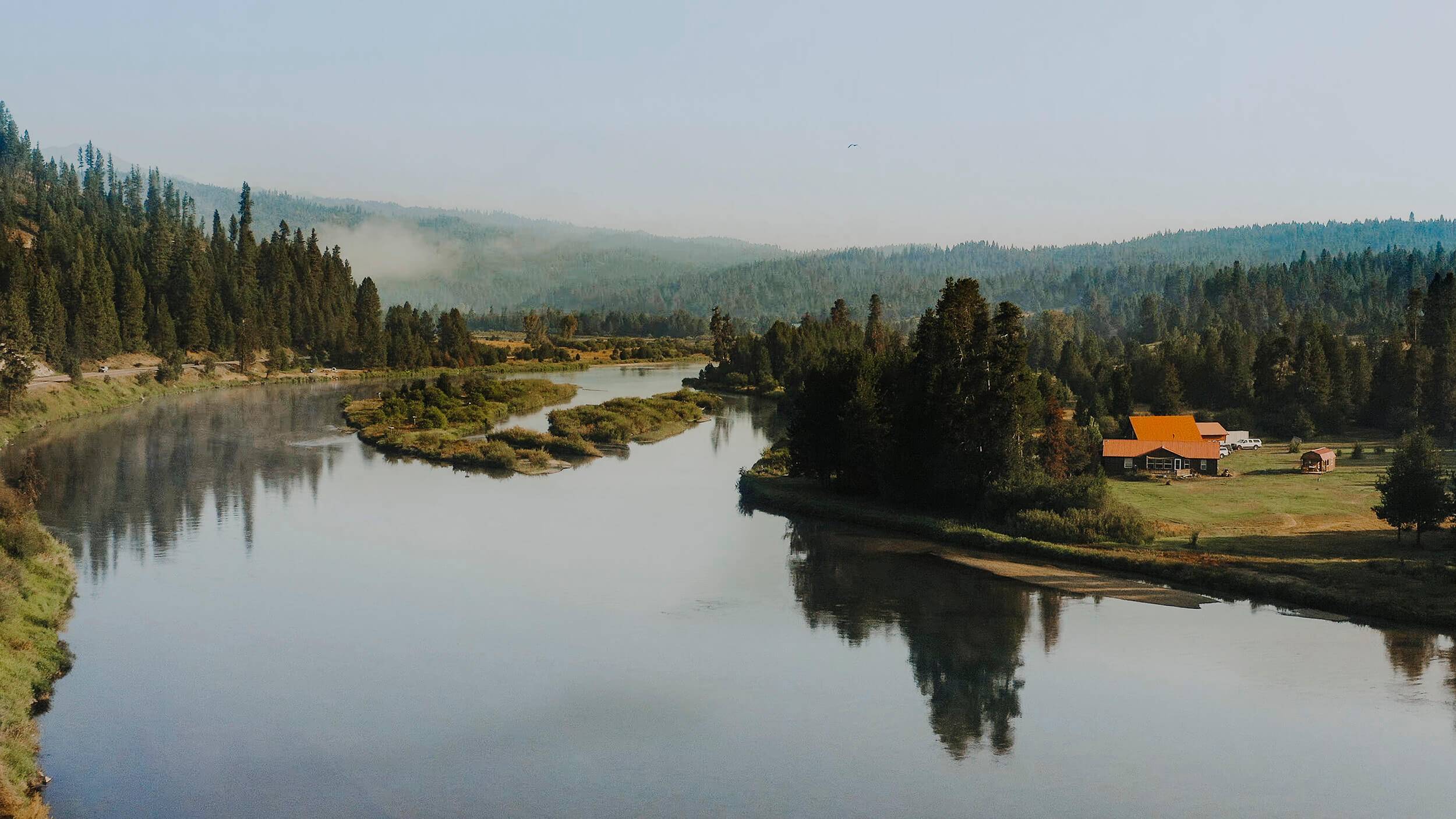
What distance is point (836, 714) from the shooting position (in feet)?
89.5

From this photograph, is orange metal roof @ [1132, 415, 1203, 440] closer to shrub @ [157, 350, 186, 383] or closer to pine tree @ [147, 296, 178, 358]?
shrub @ [157, 350, 186, 383]

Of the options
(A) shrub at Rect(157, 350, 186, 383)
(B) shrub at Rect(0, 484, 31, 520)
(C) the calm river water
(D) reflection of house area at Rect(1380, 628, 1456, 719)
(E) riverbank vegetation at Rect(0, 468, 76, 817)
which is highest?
(A) shrub at Rect(157, 350, 186, 383)

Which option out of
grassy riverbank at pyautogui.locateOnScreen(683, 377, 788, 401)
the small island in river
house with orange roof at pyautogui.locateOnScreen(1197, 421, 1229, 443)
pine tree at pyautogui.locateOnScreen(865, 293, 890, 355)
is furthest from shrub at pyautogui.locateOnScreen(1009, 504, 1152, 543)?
grassy riverbank at pyautogui.locateOnScreen(683, 377, 788, 401)

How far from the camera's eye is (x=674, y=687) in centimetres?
2889

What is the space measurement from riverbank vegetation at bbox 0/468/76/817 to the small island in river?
2945cm

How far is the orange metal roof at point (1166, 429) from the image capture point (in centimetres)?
6462

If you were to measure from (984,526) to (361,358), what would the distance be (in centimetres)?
11257

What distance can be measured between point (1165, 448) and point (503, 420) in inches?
2102

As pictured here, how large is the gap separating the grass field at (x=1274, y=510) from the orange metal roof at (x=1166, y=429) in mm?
3091

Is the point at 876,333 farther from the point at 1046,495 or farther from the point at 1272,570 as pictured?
the point at 1272,570

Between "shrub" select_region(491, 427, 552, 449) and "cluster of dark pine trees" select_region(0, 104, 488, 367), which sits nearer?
"shrub" select_region(491, 427, 552, 449)

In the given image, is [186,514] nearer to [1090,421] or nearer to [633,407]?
[633,407]

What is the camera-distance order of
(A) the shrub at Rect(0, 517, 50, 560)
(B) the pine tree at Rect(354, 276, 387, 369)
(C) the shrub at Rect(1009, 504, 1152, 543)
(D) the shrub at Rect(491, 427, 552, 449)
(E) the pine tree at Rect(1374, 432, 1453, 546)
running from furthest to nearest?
(B) the pine tree at Rect(354, 276, 387, 369) → (D) the shrub at Rect(491, 427, 552, 449) → (C) the shrub at Rect(1009, 504, 1152, 543) → (E) the pine tree at Rect(1374, 432, 1453, 546) → (A) the shrub at Rect(0, 517, 50, 560)

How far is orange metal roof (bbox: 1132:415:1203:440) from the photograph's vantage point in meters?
64.6
